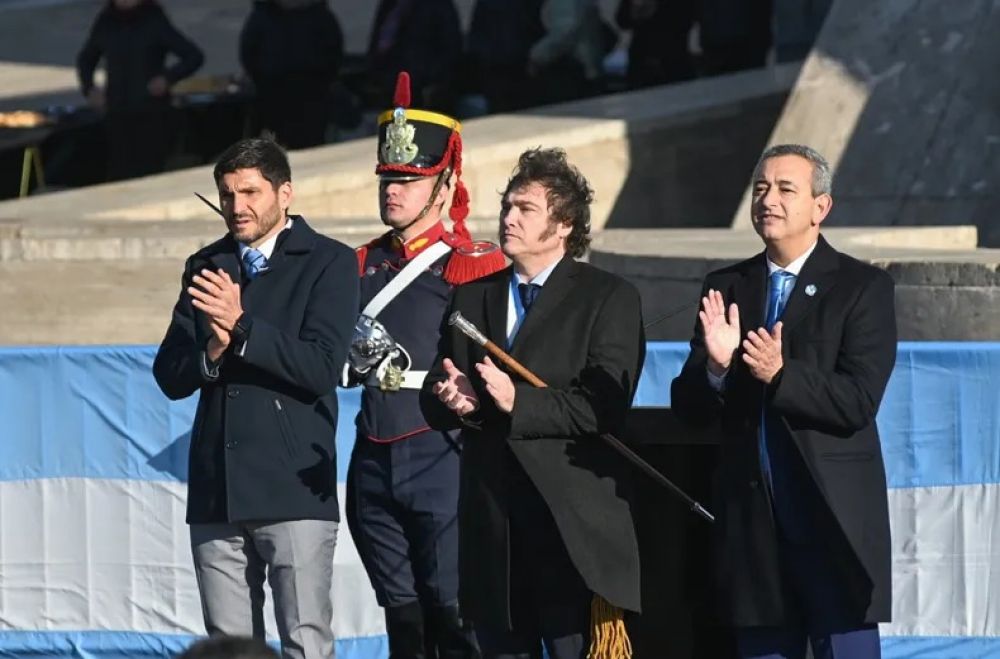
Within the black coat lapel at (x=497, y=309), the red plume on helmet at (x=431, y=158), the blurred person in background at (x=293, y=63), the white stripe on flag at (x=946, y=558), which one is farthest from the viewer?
the blurred person in background at (x=293, y=63)

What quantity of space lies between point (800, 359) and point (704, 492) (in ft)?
1.71

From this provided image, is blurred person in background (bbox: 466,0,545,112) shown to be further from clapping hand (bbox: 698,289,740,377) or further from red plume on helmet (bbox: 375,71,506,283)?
clapping hand (bbox: 698,289,740,377)

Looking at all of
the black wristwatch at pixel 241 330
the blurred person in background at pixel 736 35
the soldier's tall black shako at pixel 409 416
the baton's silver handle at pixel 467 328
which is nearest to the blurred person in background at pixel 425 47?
the blurred person in background at pixel 736 35

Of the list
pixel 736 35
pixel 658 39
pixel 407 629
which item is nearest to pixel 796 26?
pixel 736 35

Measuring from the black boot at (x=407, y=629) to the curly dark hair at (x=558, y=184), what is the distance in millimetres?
1303

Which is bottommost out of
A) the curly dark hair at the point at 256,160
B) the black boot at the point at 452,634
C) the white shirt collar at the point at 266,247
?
the black boot at the point at 452,634

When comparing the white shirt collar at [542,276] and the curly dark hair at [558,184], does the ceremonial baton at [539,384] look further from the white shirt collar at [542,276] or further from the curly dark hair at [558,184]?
the curly dark hair at [558,184]

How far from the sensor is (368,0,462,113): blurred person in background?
17.5 metres

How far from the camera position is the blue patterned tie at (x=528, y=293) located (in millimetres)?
5787

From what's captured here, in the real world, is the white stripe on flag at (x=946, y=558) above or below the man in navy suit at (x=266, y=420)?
below

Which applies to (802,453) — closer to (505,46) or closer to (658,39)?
(505,46)

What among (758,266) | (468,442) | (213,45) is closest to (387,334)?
(468,442)

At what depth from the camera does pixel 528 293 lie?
5805 millimetres

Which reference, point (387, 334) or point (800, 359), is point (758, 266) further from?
point (387, 334)
